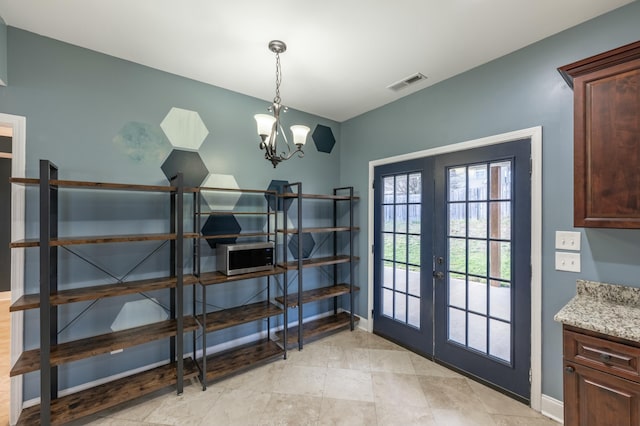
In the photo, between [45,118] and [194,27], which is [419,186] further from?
[45,118]

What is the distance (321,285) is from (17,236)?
277 centimetres

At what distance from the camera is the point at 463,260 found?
2447 millimetres

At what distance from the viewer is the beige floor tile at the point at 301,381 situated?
2.23 metres

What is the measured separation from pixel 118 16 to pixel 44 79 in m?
0.78

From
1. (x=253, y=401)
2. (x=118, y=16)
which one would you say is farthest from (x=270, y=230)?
(x=118, y=16)

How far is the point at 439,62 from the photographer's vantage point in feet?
7.58

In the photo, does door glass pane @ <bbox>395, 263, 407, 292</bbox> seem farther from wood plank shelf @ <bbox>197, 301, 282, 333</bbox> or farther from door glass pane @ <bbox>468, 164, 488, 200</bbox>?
wood plank shelf @ <bbox>197, 301, 282, 333</bbox>

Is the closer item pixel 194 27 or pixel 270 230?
pixel 194 27

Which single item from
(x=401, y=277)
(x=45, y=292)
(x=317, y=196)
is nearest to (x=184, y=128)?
(x=317, y=196)

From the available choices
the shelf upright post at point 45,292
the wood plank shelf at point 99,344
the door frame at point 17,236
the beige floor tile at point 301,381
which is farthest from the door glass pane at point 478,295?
the door frame at point 17,236

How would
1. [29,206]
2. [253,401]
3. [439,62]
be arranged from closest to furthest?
[29,206], [253,401], [439,62]

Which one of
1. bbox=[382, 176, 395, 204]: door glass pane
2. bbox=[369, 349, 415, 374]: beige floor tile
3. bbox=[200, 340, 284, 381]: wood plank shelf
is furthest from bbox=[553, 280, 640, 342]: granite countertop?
bbox=[200, 340, 284, 381]: wood plank shelf

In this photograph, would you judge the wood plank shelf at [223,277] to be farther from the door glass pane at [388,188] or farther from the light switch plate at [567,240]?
the light switch plate at [567,240]

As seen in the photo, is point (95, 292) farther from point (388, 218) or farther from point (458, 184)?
point (458, 184)
